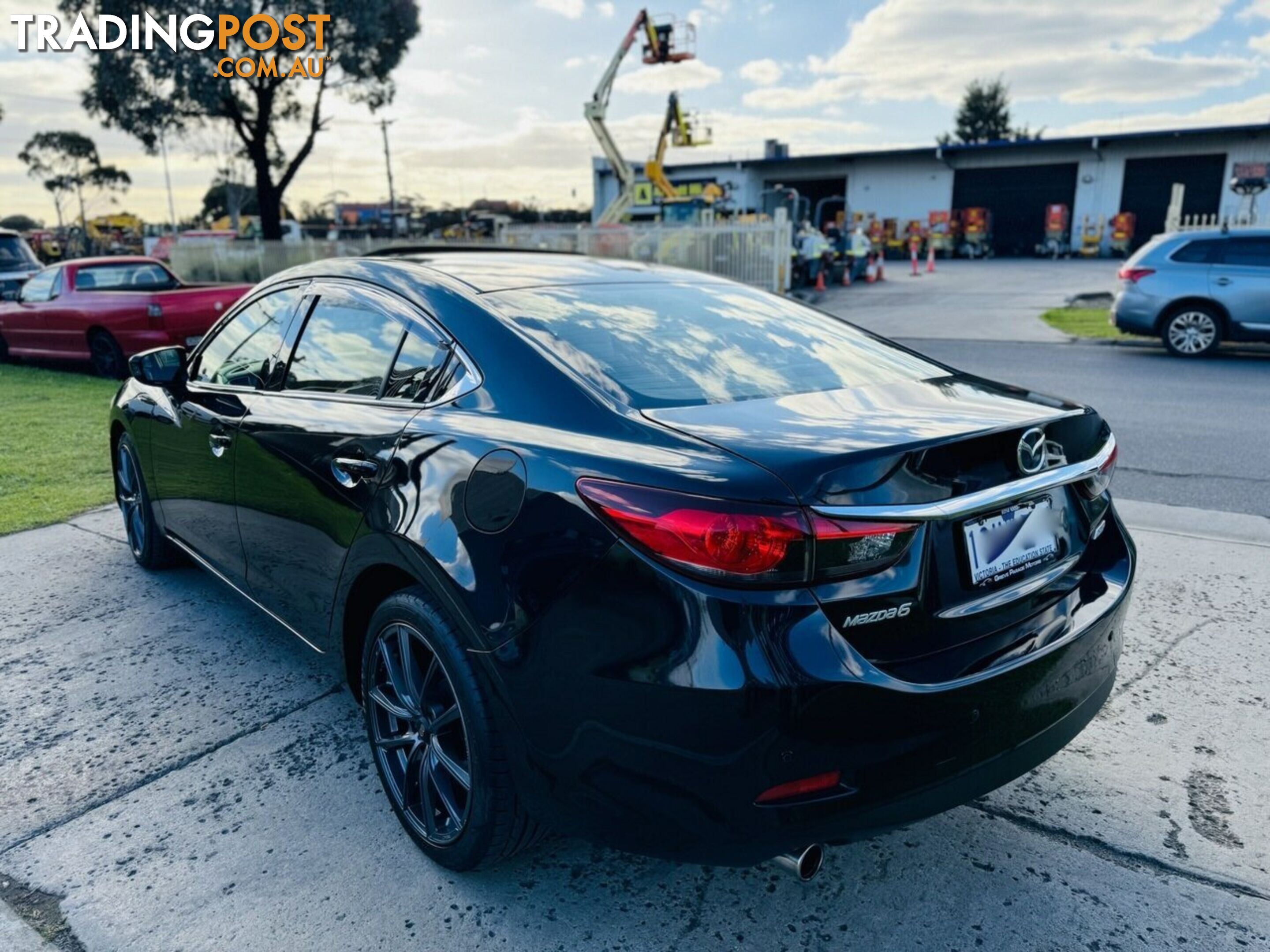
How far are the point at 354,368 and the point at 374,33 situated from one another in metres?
24.0

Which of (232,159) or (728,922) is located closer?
(728,922)

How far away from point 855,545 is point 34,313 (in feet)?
44.2

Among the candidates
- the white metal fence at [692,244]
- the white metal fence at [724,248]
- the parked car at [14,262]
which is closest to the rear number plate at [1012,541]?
the white metal fence at [692,244]

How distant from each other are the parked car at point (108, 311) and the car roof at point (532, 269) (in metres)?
8.25

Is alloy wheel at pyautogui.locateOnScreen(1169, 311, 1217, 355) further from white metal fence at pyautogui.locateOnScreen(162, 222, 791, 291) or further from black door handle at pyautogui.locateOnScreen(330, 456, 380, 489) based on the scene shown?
black door handle at pyautogui.locateOnScreen(330, 456, 380, 489)

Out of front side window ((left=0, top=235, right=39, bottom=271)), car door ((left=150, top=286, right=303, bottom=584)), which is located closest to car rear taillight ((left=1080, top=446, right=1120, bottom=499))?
car door ((left=150, top=286, right=303, bottom=584))

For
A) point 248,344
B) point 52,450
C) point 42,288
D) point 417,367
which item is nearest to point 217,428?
point 248,344

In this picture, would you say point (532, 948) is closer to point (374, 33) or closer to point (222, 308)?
point (222, 308)

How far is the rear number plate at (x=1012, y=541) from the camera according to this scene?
2.05m

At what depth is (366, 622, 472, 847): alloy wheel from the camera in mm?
2389

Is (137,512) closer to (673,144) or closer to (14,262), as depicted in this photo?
(14,262)

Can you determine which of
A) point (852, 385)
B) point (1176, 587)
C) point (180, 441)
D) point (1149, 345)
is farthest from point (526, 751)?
point (1149, 345)

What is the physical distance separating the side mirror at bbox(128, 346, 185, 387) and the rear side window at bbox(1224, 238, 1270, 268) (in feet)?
40.6

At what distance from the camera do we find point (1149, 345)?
13.2m
